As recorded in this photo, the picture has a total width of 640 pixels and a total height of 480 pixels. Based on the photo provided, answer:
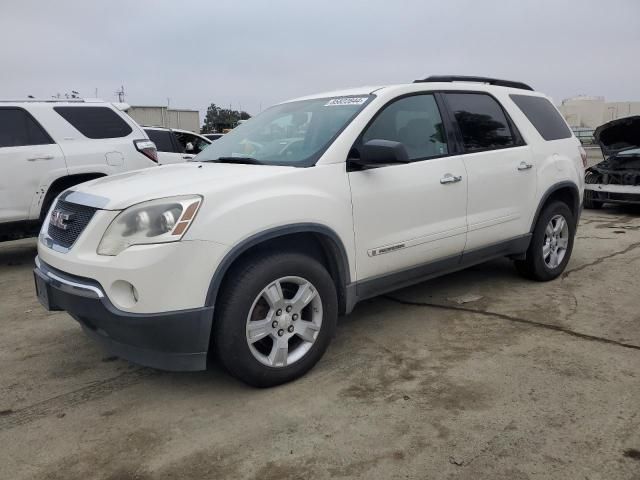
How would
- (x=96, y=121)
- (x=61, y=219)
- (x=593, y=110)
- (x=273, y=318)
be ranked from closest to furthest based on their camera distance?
(x=273, y=318) < (x=61, y=219) < (x=96, y=121) < (x=593, y=110)

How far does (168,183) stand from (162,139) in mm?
7397

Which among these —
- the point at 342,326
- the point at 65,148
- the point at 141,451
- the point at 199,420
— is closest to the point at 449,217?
the point at 342,326

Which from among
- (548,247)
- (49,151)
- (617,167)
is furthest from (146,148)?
(617,167)

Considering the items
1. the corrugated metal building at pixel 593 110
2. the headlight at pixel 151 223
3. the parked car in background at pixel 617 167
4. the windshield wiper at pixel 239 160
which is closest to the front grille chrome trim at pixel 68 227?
the headlight at pixel 151 223

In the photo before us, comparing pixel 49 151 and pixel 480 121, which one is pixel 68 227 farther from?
pixel 49 151

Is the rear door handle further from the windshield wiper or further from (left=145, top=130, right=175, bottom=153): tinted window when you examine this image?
(left=145, top=130, right=175, bottom=153): tinted window

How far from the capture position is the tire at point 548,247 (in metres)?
4.96

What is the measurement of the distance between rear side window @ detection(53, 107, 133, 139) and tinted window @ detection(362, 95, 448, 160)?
4.54 meters

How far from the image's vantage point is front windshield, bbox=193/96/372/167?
358cm

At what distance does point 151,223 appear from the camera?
281cm

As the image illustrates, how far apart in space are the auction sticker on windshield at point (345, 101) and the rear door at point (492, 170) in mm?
842

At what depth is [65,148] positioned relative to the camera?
6.57 m

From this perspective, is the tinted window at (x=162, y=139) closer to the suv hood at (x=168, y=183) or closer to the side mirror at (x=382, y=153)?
the suv hood at (x=168, y=183)

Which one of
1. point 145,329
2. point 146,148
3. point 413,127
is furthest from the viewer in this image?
point 146,148
